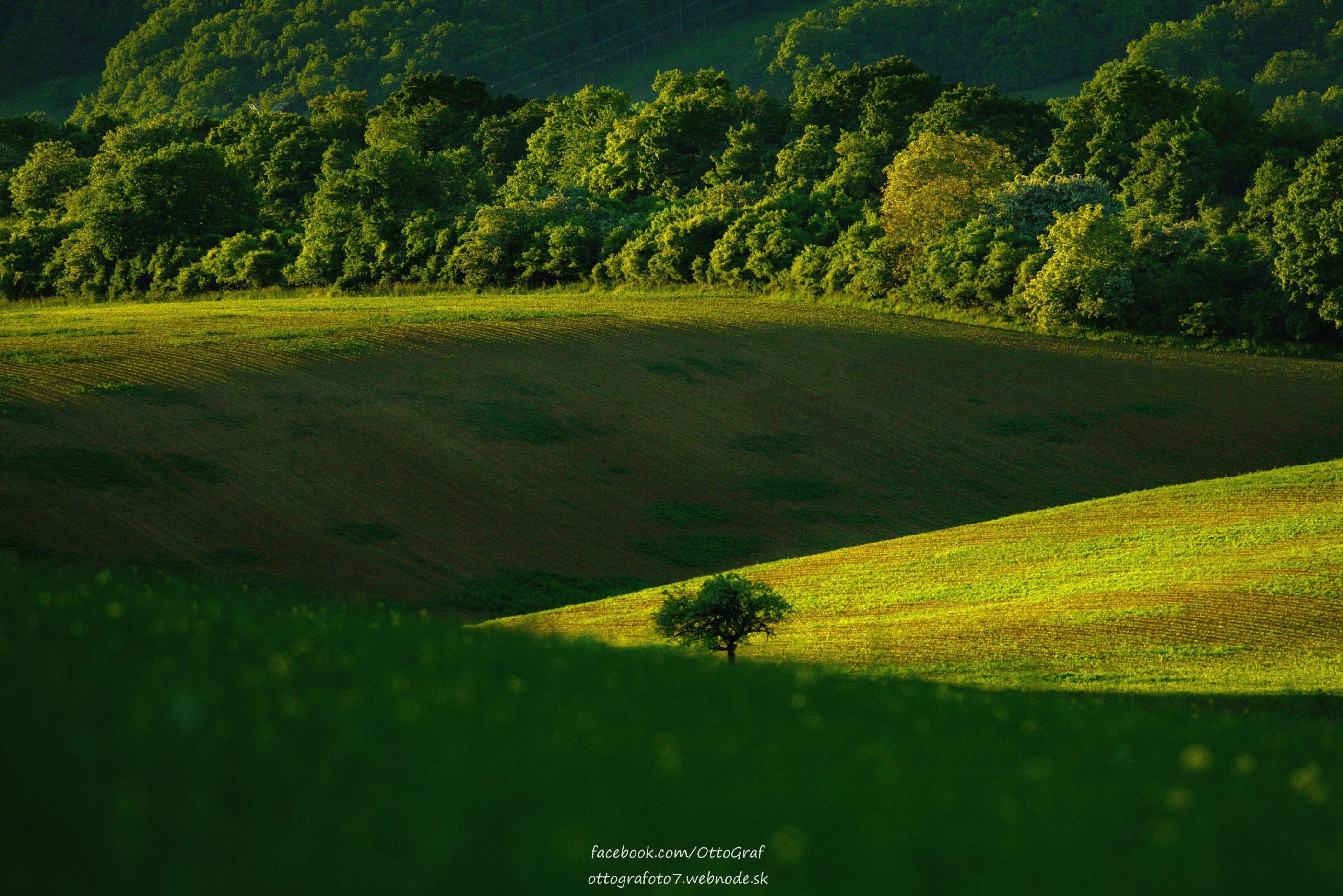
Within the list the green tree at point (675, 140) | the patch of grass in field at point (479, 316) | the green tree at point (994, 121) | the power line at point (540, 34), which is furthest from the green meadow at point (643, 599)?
the power line at point (540, 34)

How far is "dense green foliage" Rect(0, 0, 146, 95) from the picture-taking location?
18562 cm

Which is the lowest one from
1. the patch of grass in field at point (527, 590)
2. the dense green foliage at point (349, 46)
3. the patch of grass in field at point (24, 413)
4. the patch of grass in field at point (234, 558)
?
the patch of grass in field at point (527, 590)

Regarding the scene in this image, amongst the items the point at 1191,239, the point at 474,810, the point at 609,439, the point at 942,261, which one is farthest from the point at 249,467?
the point at 1191,239

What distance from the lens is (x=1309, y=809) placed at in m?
5.71

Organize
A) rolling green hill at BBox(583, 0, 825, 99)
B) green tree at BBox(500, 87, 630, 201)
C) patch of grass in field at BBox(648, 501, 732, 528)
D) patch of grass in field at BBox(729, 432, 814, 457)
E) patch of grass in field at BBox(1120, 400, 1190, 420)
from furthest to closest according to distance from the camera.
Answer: rolling green hill at BBox(583, 0, 825, 99) → green tree at BBox(500, 87, 630, 201) → patch of grass in field at BBox(1120, 400, 1190, 420) → patch of grass in field at BBox(729, 432, 814, 457) → patch of grass in field at BBox(648, 501, 732, 528)

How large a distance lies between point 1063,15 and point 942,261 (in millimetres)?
113933

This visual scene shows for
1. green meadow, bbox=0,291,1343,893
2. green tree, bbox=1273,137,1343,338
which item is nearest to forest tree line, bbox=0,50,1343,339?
green tree, bbox=1273,137,1343,338

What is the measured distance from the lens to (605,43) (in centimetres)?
18550

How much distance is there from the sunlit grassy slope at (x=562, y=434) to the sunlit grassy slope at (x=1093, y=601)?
20.4 feet

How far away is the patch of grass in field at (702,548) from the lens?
32.1 m

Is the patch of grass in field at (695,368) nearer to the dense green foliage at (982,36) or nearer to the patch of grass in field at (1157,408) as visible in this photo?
the patch of grass in field at (1157,408)

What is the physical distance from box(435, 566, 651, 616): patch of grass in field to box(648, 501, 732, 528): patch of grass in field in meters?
4.40

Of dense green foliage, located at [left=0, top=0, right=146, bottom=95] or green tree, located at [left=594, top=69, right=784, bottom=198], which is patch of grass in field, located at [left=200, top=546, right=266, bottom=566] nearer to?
green tree, located at [left=594, top=69, right=784, bottom=198]

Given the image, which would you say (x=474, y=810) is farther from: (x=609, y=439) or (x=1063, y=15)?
(x=1063, y=15)
